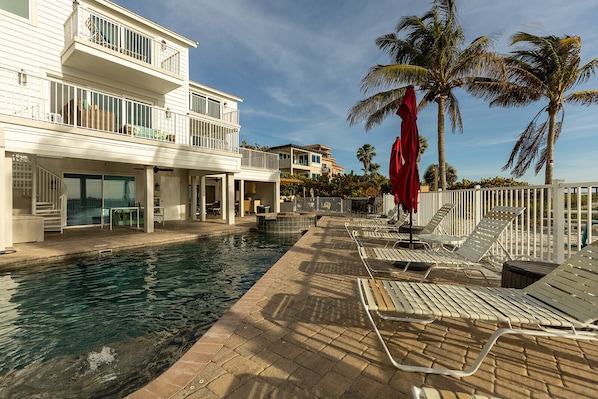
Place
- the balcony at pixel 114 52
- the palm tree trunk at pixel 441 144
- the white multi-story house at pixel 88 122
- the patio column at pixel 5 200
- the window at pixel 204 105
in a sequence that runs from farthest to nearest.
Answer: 1. the window at pixel 204 105
2. the palm tree trunk at pixel 441 144
3. the balcony at pixel 114 52
4. the white multi-story house at pixel 88 122
5. the patio column at pixel 5 200

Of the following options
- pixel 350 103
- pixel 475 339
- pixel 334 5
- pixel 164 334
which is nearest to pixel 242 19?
pixel 334 5

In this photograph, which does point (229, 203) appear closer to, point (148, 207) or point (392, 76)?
point (148, 207)

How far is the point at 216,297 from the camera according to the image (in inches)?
172

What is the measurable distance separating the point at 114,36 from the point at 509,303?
1518 cm

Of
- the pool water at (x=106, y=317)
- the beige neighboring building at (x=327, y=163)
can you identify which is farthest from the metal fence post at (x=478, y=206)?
the beige neighboring building at (x=327, y=163)

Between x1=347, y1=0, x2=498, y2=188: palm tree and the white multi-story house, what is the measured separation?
8.08m

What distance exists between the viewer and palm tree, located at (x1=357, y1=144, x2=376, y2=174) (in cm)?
4597

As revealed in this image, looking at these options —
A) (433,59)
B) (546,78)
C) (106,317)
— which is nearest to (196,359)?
(106,317)

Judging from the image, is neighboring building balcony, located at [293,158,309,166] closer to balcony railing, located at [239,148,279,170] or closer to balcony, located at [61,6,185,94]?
balcony railing, located at [239,148,279,170]

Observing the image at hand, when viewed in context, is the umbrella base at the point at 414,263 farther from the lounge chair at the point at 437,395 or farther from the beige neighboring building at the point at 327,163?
the beige neighboring building at the point at 327,163

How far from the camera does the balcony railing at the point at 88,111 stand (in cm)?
839

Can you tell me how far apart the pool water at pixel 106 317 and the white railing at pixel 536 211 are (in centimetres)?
458

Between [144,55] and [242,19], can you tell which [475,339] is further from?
[242,19]

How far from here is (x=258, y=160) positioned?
18.4 m
